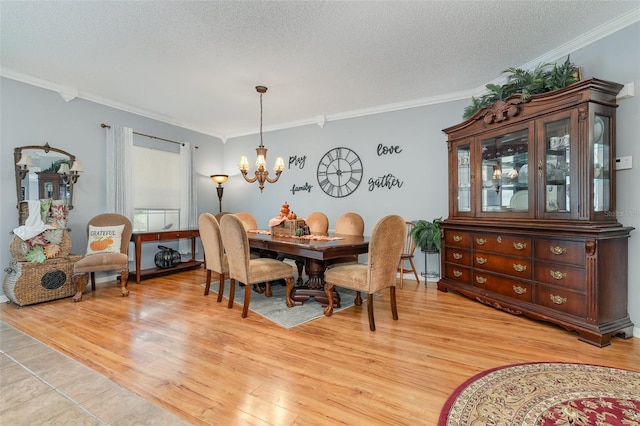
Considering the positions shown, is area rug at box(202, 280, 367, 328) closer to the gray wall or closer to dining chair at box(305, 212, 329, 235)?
dining chair at box(305, 212, 329, 235)

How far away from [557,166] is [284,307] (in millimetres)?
2899

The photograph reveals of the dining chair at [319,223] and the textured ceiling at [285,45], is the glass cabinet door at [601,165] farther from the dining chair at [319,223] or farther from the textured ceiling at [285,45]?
the dining chair at [319,223]

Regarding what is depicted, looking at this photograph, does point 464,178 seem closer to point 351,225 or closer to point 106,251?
point 351,225

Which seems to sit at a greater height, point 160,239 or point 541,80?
point 541,80

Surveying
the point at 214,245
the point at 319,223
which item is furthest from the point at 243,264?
the point at 319,223

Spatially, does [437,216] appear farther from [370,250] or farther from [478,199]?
[370,250]

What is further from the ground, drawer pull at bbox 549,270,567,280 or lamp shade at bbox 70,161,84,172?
lamp shade at bbox 70,161,84,172

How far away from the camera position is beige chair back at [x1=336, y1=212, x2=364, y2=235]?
13.0 ft

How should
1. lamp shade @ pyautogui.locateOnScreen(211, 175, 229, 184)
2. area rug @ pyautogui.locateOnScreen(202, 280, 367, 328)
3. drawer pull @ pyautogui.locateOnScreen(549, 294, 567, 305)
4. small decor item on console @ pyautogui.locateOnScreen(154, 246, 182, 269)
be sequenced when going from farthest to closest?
lamp shade @ pyautogui.locateOnScreen(211, 175, 229, 184) → small decor item on console @ pyautogui.locateOnScreen(154, 246, 182, 269) → area rug @ pyautogui.locateOnScreen(202, 280, 367, 328) → drawer pull @ pyautogui.locateOnScreen(549, 294, 567, 305)

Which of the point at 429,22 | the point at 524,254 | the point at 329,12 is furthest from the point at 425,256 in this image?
the point at 329,12

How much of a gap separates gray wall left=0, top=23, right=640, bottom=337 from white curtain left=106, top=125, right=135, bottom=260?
116 millimetres

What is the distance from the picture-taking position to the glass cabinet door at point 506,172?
116 inches

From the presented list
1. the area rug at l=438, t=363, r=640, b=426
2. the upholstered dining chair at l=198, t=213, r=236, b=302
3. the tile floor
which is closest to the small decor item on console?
the upholstered dining chair at l=198, t=213, r=236, b=302

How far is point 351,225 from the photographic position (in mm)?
3996
